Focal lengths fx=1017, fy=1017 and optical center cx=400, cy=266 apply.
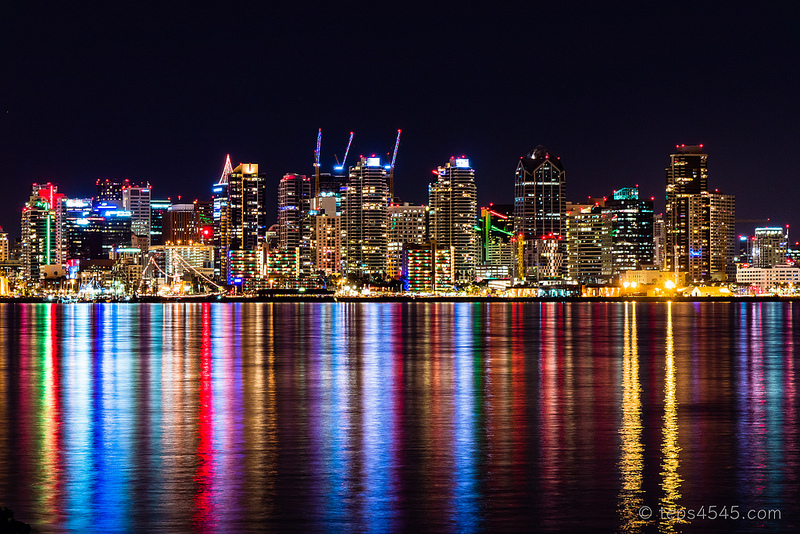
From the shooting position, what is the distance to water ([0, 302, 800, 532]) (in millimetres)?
18547

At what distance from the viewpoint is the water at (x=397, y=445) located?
18.5m

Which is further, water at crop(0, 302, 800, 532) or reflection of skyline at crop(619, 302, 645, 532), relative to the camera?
water at crop(0, 302, 800, 532)

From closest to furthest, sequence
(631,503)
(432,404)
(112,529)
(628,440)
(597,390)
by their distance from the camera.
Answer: (112,529)
(631,503)
(628,440)
(432,404)
(597,390)

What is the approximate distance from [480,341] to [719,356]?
68.2 feet

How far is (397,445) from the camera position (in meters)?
26.0

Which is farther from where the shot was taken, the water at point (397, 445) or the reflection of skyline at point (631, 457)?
the water at point (397, 445)

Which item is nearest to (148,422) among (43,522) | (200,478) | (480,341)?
(200,478)

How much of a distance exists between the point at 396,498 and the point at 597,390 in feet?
70.5

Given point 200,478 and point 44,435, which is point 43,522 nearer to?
point 200,478

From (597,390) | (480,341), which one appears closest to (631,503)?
(597,390)

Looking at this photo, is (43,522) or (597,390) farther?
(597,390)

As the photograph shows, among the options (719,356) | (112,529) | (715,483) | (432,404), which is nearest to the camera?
(112,529)

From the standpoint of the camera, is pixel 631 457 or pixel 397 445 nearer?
pixel 631 457

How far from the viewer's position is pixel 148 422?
30.3m
